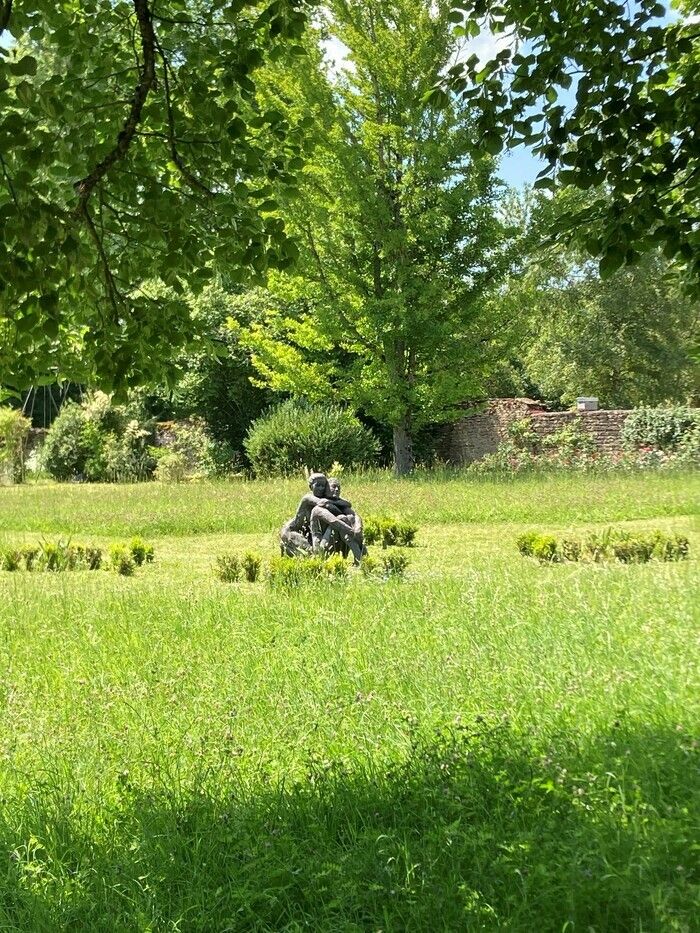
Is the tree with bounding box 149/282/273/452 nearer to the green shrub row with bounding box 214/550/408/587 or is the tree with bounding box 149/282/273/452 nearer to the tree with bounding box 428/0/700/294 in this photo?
the green shrub row with bounding box 214/550/408/587

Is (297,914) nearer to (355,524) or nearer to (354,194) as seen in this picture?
(355,524)

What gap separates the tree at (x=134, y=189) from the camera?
3.69m

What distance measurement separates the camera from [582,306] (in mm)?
34875

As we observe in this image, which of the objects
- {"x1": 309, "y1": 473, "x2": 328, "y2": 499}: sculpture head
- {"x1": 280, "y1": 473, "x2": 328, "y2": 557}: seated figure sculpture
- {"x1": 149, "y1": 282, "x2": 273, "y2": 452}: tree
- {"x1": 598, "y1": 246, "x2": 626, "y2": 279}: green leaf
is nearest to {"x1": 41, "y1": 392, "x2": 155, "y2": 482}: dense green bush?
{"x1": 149, "y1": 282, "x2": 273, "y2": 452}: tree

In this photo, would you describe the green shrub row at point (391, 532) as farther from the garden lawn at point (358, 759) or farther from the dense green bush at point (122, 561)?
the garden lawn at point (358, 759)

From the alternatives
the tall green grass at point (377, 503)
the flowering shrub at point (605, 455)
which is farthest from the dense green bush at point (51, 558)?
the flowering shrub at point (605, 455)

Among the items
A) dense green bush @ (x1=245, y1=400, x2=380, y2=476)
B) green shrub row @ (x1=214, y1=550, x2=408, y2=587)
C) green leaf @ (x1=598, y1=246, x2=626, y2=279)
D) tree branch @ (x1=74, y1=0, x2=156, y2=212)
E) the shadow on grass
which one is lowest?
the shadow on grass

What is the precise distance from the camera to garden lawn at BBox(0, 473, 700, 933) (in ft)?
9.50

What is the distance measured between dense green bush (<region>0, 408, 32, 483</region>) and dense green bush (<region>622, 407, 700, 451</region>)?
55.7 feet

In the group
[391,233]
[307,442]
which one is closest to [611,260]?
[391,233]

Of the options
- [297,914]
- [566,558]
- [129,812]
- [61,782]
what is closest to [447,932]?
[297,914]

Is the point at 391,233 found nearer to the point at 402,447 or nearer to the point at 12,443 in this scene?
the point at 402,447

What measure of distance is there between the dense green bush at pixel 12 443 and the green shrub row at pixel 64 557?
15.7 metres

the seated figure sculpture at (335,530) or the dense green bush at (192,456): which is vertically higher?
the dense green bush at (192,456)
